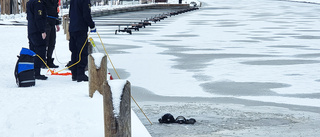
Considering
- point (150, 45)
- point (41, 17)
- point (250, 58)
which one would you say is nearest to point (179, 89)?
point (41, 17)

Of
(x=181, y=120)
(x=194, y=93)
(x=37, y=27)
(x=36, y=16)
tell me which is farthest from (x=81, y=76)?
(x=181, y=120)

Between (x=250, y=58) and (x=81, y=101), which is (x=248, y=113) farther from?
(x=250, y=58)

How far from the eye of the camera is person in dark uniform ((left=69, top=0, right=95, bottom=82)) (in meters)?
9.09

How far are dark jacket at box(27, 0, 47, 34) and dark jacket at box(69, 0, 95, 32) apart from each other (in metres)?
0.59

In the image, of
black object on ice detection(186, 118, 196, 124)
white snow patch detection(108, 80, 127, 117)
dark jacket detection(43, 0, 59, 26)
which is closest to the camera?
white snow patch detection(108, 80, 127, 117)

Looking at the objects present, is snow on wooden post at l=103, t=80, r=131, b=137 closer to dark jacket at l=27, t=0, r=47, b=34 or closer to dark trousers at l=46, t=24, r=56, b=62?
dark jacket at l=27, t=0, r=47, b=34

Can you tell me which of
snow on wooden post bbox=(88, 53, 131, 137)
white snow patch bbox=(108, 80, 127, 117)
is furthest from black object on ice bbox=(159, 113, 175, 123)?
white snow patch bbox=(108, 80, 127, 117)

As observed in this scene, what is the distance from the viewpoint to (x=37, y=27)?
9594mm

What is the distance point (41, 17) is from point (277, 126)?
449cm

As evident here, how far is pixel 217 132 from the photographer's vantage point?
6.95m

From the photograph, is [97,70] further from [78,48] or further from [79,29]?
[78,48]

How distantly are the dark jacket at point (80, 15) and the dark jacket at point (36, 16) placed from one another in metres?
0.59

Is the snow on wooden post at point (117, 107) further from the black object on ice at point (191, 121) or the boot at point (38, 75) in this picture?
the boot at point (38, 75)

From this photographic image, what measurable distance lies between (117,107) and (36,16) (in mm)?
4979
